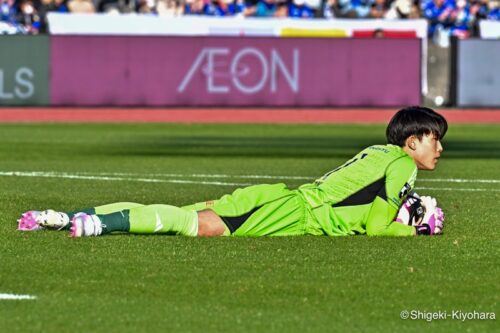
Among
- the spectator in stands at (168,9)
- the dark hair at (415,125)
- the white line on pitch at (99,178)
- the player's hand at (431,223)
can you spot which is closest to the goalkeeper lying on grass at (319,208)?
the dark hair at (415,125)

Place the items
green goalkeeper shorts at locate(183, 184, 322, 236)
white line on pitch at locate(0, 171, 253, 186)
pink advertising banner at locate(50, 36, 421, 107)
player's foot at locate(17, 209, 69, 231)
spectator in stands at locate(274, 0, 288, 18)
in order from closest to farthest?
green goalkeeper shorts at locate(183, 184, 322, 236) → player's foot at locate(17, 209, 69, 231) → white line on pitch at locate(0, 171, 253, 186) → pink advertising banner at locate(50, 36, 421, 107) → spectator in stands at locate(274, 0, 288, 18)

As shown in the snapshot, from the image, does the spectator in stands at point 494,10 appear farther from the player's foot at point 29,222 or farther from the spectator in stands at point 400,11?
the player's foot at point 29,222

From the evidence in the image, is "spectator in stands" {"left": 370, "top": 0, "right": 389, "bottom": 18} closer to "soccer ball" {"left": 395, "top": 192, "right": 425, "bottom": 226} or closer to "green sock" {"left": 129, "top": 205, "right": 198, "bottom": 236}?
"soccer ball" {"left": 395, "top": 192, "right": 425, "bottom": 226}

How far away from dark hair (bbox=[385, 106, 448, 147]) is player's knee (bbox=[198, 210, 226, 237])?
1362 mm

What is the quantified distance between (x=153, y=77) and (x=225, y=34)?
3.05 meters

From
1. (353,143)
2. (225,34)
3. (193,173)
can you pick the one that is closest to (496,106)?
(225,34)

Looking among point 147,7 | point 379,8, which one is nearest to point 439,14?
point 379,8

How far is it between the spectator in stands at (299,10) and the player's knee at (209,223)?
25.9 metres

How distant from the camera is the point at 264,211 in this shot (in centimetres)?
956

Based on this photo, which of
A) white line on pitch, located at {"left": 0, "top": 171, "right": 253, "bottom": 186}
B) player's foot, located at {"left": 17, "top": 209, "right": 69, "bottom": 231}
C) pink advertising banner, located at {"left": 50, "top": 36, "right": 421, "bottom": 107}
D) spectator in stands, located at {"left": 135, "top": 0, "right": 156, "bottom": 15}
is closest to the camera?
player's foot, located at {"left": 17, "top": 209, "right": 69, "bottom": 231}

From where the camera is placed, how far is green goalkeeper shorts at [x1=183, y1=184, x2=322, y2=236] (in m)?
9.44

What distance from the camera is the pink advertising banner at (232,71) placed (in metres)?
29.8

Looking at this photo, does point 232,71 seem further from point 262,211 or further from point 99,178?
point 262,211

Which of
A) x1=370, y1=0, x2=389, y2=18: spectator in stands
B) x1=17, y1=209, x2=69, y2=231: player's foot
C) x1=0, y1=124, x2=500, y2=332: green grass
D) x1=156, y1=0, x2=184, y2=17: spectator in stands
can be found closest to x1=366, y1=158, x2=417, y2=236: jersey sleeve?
x1=0, y1=124, x2=500, y2=332: green grass
